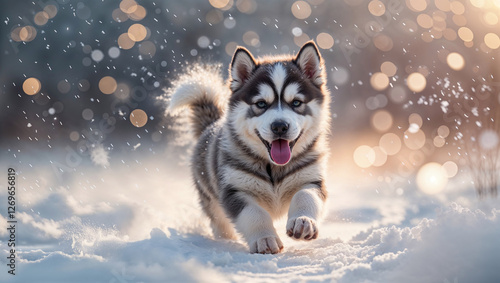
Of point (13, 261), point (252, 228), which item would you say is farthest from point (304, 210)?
point (13, 261)

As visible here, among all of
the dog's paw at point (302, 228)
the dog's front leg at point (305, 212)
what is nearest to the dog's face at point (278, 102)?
the dog's front leg at point (305, 212)

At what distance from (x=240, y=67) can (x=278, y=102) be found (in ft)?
2.19

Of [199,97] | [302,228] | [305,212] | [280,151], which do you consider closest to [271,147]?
[280,151]

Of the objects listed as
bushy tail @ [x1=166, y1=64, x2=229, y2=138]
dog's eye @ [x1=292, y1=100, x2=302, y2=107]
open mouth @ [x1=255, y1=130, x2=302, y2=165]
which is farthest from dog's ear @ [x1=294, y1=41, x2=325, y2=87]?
bushy tail @ [x1=166, y1=64, x2=229, y2=138]

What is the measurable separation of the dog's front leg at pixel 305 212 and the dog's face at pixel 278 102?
1.13ft

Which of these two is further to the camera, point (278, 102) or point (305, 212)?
point (278, 102)

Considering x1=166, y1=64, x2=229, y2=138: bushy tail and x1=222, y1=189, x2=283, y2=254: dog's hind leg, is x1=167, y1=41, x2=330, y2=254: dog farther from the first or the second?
x1=166, y1=64, x2=229, y2=138: bushy tail

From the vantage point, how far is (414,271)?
8.70 ft

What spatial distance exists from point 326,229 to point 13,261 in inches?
117

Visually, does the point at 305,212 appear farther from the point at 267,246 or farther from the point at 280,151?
the point at 280,151

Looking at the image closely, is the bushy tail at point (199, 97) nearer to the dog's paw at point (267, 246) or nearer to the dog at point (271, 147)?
the dog at point (271, 147)

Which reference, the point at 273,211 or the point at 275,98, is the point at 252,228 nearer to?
the point at 273,211

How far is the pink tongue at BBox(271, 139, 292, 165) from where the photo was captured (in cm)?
390

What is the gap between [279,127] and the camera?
370 cm
